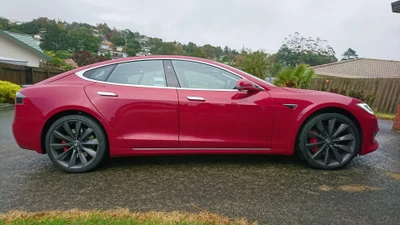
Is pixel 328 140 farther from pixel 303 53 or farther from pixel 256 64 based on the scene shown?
pixel 303 53

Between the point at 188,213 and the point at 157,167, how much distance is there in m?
1.28

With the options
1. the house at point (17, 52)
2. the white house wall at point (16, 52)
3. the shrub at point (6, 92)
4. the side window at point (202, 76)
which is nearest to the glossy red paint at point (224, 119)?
the side window at point (202, 76)

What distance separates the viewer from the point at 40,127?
326 centimetres

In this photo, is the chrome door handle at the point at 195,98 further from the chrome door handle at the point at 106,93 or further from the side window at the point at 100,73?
the side window at the point at 100,73

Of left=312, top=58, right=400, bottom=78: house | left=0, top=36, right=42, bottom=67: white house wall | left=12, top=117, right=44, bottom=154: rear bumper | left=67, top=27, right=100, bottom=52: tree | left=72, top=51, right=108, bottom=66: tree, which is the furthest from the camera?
left=67, top=27, right=100, bottom=52: tree

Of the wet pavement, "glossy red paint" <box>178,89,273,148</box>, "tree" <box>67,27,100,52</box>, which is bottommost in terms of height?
the wet pavement

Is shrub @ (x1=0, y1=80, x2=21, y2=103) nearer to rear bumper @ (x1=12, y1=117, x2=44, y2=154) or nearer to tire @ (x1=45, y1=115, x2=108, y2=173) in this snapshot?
rear bumper @ (x1=12, y1=117, x2=44, y2=154)

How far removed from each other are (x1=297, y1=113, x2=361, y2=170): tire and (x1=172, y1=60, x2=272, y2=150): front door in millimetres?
481

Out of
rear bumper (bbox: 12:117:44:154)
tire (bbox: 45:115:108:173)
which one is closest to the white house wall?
rear bumper (bbox: 12:117:44:154)

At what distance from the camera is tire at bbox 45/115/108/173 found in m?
3.27

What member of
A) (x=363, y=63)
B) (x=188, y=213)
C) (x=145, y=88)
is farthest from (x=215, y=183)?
(x=363, y=63)

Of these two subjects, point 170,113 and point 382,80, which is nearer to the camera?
point 170,113

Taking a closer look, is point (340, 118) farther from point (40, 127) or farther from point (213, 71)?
point (40, 127)

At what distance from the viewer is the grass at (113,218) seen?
2150 mm
